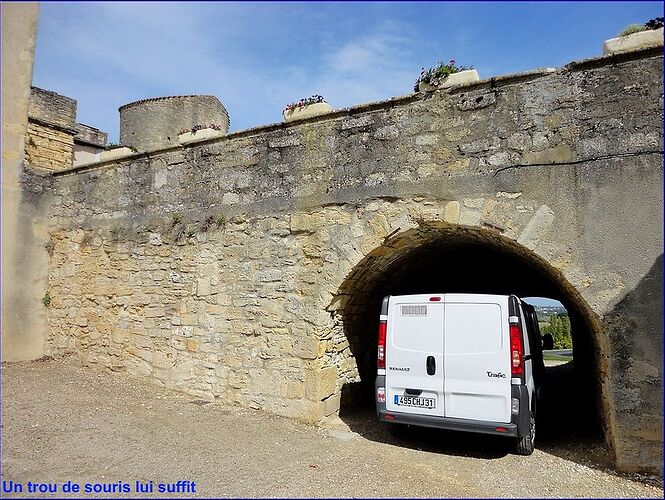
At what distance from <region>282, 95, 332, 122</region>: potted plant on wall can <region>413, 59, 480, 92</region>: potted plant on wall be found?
1.25 meters

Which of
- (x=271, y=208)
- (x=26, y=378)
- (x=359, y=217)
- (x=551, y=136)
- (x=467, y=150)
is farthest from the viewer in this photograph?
(x=26, y=378)

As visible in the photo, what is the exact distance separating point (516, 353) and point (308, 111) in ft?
12.8

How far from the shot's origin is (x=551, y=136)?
17.2 ft

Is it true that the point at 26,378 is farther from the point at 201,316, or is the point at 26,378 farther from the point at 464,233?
the point at 464,233

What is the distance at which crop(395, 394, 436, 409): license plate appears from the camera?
16.6ft

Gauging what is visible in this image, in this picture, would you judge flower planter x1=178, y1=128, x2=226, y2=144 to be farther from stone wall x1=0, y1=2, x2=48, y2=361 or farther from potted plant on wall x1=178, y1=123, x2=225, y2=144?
stone wall x1=0, y1=2, x2=48, y2=361

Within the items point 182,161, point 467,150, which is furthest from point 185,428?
point 467,150

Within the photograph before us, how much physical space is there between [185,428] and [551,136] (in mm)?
5144

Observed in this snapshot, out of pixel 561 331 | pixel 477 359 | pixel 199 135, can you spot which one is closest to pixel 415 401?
pixel 477 359

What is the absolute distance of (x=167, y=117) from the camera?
1116cm

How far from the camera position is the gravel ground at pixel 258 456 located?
13.8 feet

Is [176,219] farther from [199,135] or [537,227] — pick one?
[537,227]

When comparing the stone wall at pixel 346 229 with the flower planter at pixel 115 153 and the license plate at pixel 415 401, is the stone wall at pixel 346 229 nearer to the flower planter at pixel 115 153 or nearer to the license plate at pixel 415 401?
the flower planter at pixel 115 153

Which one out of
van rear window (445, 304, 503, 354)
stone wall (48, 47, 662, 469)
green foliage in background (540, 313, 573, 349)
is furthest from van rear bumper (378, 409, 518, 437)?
green foliage in background (540, 313, 573, 349)
